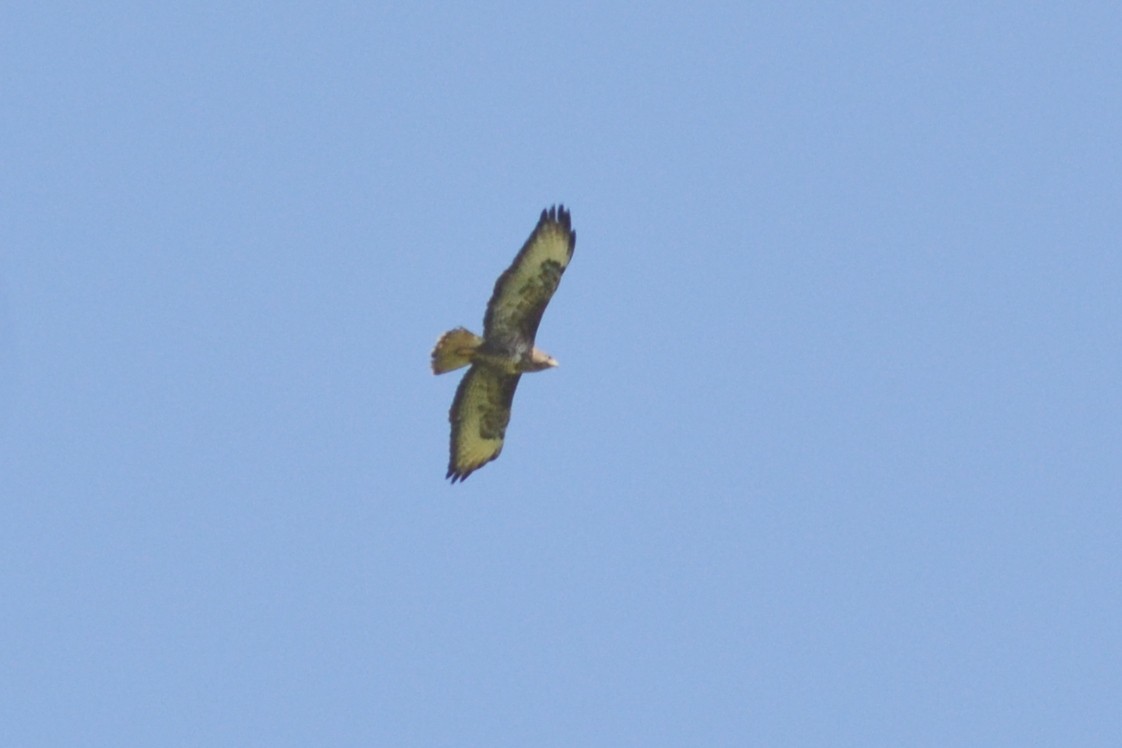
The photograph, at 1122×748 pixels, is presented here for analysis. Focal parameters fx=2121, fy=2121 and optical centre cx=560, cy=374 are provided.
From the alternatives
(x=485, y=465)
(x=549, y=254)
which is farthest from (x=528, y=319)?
(x=485, y=465)

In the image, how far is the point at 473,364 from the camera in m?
18.6

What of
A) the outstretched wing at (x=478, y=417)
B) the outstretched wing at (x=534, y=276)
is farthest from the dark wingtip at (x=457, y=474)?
the outstretched wing at (x=534, y=276)

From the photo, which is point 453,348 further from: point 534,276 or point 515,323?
point 534,276

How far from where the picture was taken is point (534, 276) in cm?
1797

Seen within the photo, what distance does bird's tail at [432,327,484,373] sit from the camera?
1805cm

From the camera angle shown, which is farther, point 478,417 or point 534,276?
point 478,417

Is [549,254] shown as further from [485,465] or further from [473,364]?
[485,465]

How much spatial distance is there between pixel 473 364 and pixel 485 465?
1438 millimetres

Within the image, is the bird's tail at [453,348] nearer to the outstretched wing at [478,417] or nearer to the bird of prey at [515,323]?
the bird of prey at [515,323]

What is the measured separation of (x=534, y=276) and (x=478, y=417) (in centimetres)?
194

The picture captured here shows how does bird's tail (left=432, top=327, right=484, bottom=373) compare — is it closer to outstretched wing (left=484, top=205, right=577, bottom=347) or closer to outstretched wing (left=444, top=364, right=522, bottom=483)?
outstretched wing (left=484, top=205, right=577, bottom=347)

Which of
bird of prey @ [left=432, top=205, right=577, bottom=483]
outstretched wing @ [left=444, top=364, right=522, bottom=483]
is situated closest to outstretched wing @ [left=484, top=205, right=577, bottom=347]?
bird of prey @ [left=432, top=205, right=577, bottom=483]

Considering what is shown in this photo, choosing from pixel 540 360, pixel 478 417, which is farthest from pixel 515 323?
pixel 478 417

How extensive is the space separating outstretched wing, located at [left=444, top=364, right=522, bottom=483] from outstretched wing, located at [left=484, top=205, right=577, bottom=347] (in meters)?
0.71
